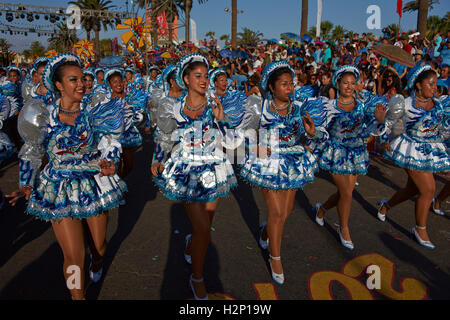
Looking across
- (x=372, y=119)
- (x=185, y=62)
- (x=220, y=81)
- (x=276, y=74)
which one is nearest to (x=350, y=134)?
(x=372, y=119)

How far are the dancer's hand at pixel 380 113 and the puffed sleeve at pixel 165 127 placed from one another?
2413mm

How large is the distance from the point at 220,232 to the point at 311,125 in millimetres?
1999

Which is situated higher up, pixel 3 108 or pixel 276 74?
pixel 276 74

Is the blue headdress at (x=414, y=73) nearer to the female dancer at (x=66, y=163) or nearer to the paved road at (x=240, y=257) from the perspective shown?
the paved road at (x=240, y=257)

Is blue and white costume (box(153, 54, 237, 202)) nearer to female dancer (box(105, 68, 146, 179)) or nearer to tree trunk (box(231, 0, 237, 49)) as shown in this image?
female dancer (box(105, 68, 146, 179))

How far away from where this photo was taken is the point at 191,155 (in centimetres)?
301

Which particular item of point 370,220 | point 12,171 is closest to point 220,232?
point 370,220

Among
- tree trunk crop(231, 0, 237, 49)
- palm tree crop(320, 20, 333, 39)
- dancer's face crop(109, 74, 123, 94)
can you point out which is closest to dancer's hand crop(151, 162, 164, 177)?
dancer's face crop(109, 74, 123, 94)

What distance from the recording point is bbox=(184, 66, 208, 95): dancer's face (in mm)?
2967

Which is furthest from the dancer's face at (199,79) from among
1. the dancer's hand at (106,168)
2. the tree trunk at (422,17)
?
the tree trunk at (422,17)

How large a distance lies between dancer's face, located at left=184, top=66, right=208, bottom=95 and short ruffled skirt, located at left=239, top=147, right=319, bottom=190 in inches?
36.4

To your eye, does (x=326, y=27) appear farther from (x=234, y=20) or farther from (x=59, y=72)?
(x=59, y=72)

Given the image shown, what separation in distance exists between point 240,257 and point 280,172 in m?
1.24
